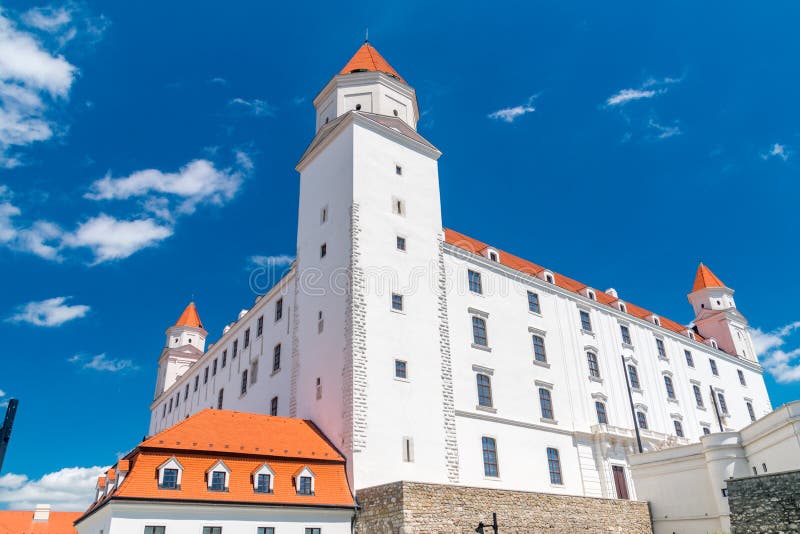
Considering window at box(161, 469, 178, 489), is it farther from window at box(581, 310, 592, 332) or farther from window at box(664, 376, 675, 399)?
window at box(664, 376, 675, 399)

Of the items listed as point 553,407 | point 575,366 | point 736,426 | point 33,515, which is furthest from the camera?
point 736,426

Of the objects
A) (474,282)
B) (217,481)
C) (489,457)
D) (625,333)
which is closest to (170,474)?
(217,481)

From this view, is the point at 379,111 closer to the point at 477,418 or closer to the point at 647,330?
the point at 477,418

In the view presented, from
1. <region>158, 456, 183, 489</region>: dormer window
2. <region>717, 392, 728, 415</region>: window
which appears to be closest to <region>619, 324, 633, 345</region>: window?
<region>717, 392, 728, 415</region>: window

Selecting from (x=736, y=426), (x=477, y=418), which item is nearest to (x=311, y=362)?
(x=477, y=418)

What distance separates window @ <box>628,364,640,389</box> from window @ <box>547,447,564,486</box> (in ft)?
30.9

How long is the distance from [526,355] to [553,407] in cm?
290

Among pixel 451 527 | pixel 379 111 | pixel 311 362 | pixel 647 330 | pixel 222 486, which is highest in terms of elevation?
pixel 379 111

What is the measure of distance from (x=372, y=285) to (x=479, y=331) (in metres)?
6.93

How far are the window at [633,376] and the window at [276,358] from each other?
805 inches

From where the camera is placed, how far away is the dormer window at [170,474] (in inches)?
742

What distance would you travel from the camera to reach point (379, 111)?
104ft

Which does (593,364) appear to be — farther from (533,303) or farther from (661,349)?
(661,349)

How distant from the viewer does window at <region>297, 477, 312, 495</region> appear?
2095cm
